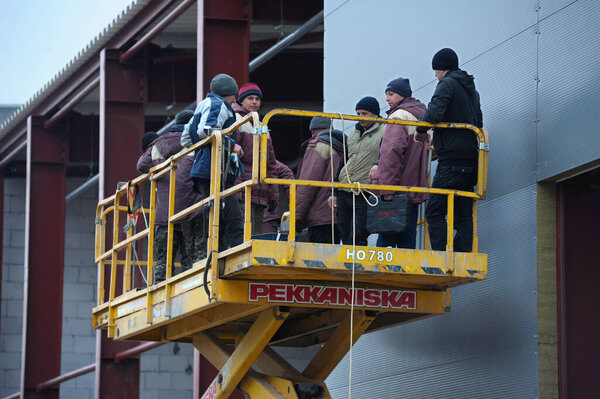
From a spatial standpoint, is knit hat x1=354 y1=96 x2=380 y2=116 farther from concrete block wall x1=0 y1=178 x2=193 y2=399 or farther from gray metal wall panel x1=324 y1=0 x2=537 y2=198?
concrete block wall x1=0 y1=178 x2=193 y2=399

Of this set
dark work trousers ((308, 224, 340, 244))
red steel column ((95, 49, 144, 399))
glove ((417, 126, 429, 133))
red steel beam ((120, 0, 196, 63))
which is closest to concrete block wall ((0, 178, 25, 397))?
red steel column ((95, 49, 144, 399))

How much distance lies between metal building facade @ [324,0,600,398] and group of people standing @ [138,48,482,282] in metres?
0.73

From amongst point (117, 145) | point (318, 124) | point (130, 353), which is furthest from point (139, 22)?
point (318, 124)

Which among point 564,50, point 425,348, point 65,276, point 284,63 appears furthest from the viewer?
point 65,276

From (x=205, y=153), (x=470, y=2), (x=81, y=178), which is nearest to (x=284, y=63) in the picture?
(x=81, y=178)

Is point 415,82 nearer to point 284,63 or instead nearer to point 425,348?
point 425,348

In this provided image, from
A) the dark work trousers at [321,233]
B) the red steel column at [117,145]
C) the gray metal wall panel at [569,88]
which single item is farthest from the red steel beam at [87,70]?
the gray metal wall panel at [569,88]

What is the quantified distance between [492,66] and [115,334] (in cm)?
515

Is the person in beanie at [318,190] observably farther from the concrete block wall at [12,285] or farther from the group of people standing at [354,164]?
the concrete block wall at [12,285]

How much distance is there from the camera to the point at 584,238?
34.9 feet

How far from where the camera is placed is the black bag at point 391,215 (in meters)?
10.1

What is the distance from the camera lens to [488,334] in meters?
11.3

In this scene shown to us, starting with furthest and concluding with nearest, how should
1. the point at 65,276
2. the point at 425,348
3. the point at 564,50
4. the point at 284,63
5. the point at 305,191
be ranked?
the point at 65,276
the point at 284,63
the point at 425,348
the point at 305,191
the point at 564,50

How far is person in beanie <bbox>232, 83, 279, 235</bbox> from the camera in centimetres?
1089
